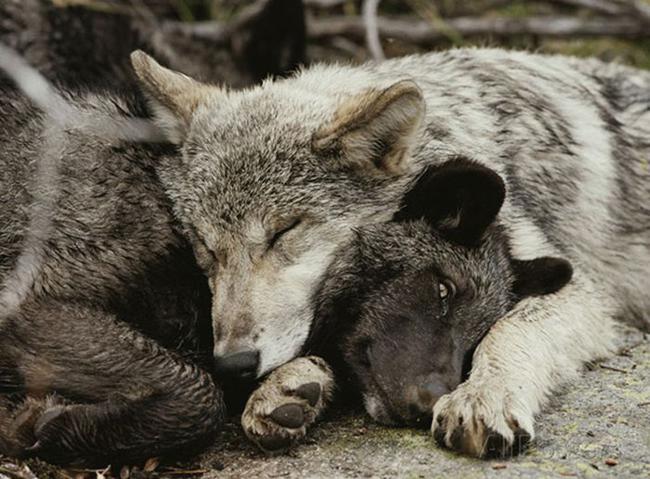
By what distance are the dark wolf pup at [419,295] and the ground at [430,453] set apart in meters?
0.19

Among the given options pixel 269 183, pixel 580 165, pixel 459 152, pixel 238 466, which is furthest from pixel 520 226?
pixel 238 466

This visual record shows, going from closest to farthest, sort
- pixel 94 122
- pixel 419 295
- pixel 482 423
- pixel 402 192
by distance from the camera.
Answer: pixel 482 423, pixel 419 295, pixel 402 192, pixel 94 122

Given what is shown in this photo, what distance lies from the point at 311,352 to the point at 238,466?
2.49 ft

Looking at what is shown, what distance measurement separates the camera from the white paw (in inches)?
155

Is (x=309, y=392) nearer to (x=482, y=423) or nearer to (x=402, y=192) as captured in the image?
(x=482, y=423)

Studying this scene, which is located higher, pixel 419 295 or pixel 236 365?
pixel 419 295

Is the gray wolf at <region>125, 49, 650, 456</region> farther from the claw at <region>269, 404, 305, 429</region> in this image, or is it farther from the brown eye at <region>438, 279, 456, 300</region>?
the brown eye at <region>438, 279, 456, 300</region>

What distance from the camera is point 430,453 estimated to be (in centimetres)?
402

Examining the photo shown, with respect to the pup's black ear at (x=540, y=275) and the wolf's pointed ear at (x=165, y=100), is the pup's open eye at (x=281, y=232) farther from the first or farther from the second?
the pup's black ear at (x=540, y=275)

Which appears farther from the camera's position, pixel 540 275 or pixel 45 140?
pixel 540 275

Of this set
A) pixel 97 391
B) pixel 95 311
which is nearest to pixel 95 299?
pixel 95 311

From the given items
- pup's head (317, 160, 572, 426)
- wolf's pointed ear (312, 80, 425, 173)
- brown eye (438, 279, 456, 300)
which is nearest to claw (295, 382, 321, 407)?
pup's head (317, 160, 572, 426)

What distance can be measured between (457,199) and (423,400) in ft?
3.17

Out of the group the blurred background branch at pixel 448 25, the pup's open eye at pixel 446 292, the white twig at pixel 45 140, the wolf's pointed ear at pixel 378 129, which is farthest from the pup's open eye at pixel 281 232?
the blurred background branch at pixel 448 25
